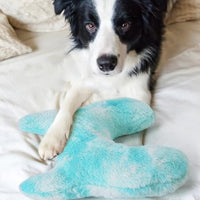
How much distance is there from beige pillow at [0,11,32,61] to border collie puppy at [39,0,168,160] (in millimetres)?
284

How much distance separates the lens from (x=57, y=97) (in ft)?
5.35

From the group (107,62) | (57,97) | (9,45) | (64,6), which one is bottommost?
(57,97)

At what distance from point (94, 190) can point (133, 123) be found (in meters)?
0.35

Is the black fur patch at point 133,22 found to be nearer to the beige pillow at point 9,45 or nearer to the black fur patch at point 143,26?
the black fur patch at point 143,26

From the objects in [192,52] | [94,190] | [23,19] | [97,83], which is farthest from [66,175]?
[23,19]

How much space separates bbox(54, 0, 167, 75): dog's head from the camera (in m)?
1.39

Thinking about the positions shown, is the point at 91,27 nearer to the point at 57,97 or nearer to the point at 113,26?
the point at 113,26

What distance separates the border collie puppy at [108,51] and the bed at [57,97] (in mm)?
80

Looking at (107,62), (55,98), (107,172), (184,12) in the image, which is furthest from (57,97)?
(184,12)

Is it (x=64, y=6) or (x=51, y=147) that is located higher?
(x=64, y=6)

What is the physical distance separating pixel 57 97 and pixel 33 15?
0.73m

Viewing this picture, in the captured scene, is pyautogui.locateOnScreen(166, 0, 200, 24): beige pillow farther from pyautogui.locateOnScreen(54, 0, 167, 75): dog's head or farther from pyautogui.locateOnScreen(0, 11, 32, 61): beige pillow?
pyautogui.locateOnScreen(0, 11, 32, 61): beige pillow

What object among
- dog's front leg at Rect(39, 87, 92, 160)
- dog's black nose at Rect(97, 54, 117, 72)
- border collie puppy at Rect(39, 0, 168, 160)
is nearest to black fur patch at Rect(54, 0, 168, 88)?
border collie puppy at Rect(39, 0, 168, 160)

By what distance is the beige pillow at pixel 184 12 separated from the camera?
6.99 ft
